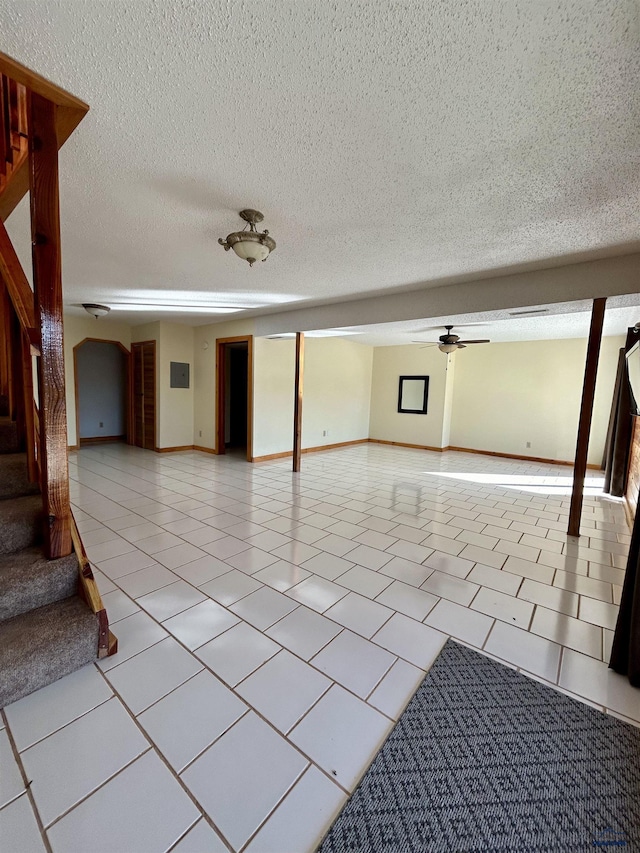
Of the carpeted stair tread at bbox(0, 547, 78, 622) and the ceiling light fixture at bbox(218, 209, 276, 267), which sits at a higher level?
the ceiling light fixture at bbox(218, 209, 276, 267)

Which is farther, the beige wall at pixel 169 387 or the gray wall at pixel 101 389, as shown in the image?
the gray wall at pixel 101 389

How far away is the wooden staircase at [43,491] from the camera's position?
1518 millimetres

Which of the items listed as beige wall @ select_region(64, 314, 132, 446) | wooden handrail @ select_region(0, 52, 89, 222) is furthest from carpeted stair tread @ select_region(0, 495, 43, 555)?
beige wall @ select_region(64, 314, 132, 446)

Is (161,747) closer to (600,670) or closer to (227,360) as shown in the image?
(600,670)

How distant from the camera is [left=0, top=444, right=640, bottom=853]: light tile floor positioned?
1152 millimetres

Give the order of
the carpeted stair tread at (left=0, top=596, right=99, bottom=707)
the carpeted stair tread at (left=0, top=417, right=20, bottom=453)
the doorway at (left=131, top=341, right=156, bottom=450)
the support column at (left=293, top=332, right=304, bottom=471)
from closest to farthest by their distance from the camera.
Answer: the carpeted stair tread at (left=0, top=596, right=99, bottom=707)
the carpeted stair tread at (left=0, top=417, right=20, bottom=453)
the support column at (left=293, top=332, right=304, bottom=471)
the doorway at (left=131, top=341, right=156, bottom=450)

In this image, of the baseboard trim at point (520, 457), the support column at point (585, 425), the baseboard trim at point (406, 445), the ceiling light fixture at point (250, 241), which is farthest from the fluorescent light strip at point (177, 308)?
the baseboard trim at point (520, 457)

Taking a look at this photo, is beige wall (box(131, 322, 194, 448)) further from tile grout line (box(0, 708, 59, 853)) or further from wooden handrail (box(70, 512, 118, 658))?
tile grout line (box(0, 708, 59, 853))

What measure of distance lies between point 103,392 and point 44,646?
7.35 meters

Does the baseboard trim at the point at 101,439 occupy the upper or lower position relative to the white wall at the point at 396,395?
lower

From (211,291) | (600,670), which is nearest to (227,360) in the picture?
(211,291)

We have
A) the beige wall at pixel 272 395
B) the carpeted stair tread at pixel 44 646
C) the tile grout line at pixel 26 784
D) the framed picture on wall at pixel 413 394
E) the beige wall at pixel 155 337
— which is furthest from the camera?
the framed picture on wall at pixel 413 394

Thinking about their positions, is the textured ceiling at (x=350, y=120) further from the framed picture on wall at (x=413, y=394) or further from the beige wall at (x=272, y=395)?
the framed picture on wall at (x=413, y=394)

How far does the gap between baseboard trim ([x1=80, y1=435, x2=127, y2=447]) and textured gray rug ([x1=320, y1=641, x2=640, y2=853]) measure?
7.85 m
